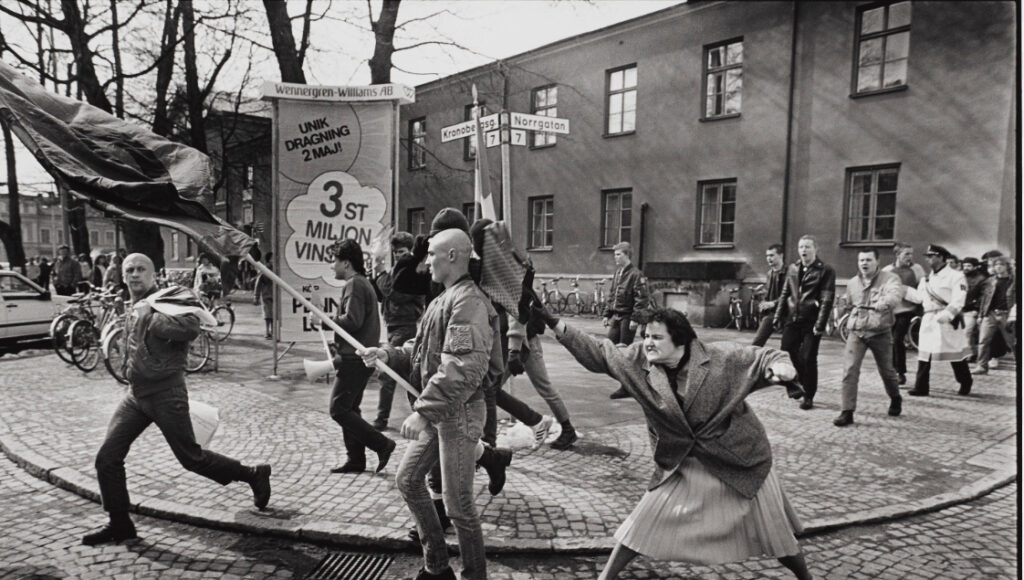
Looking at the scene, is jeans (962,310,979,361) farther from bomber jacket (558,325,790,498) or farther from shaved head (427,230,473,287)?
shaved head (427,230,473,287)

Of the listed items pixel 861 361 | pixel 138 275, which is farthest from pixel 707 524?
pixel 861 361

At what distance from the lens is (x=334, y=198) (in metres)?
9.09

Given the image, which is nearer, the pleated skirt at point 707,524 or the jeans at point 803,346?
the pleated skirt at point 707,524

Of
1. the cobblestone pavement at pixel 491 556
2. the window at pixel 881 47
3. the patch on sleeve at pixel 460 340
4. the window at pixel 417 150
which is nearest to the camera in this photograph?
the patch on sleeve at pixel 460 340

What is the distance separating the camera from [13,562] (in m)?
3.73

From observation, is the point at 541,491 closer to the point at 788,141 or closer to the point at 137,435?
the point at 137,435

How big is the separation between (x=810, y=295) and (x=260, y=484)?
19.1ft

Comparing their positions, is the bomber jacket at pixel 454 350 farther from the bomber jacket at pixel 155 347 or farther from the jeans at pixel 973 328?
the jeans at pixel 973 328

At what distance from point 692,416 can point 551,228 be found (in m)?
19.5

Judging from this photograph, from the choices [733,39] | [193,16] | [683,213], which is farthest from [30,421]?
[733,39]

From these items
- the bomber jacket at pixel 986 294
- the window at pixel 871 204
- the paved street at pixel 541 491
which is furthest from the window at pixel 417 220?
the bomber jacket at pixel 986 294

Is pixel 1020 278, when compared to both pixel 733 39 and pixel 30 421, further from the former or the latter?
pixel 733 39

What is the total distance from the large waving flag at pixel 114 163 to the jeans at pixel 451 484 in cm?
160

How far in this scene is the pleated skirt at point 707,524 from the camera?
2.97 meters
